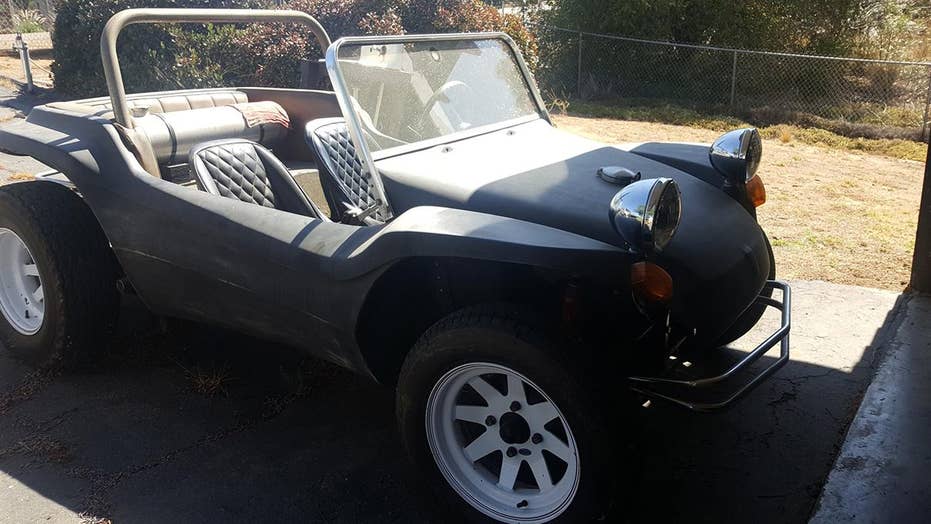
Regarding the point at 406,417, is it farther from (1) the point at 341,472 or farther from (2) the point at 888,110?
(2) the point at 888,110

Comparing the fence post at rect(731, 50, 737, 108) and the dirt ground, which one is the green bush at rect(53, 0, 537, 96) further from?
the fence post at rect(731, 50, 737, 108)

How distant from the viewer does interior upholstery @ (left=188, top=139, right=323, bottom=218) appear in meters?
3.50

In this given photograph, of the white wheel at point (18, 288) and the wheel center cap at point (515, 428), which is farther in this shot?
the white wheel at point (18, 288)

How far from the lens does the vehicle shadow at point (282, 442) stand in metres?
2.71

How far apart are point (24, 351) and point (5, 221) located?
61 centimetres

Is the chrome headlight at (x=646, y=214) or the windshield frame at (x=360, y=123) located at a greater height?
the windshield frame at (x=360, y=123)

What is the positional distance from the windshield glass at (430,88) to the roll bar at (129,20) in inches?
38.6

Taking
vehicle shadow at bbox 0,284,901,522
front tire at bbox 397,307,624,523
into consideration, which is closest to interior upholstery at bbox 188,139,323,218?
vehicle shadow at bbox 0,284,901,522

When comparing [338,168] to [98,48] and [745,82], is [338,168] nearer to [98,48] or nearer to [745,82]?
[98,48]

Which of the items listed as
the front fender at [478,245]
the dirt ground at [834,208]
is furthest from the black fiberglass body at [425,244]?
the dirt ground at [834,208]

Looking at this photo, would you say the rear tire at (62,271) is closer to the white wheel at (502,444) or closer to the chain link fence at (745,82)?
the white wheel at (502,444)

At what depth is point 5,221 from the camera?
3.61 meters

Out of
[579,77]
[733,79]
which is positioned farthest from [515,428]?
[579,77]

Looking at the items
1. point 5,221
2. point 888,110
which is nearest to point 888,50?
point 888,110
